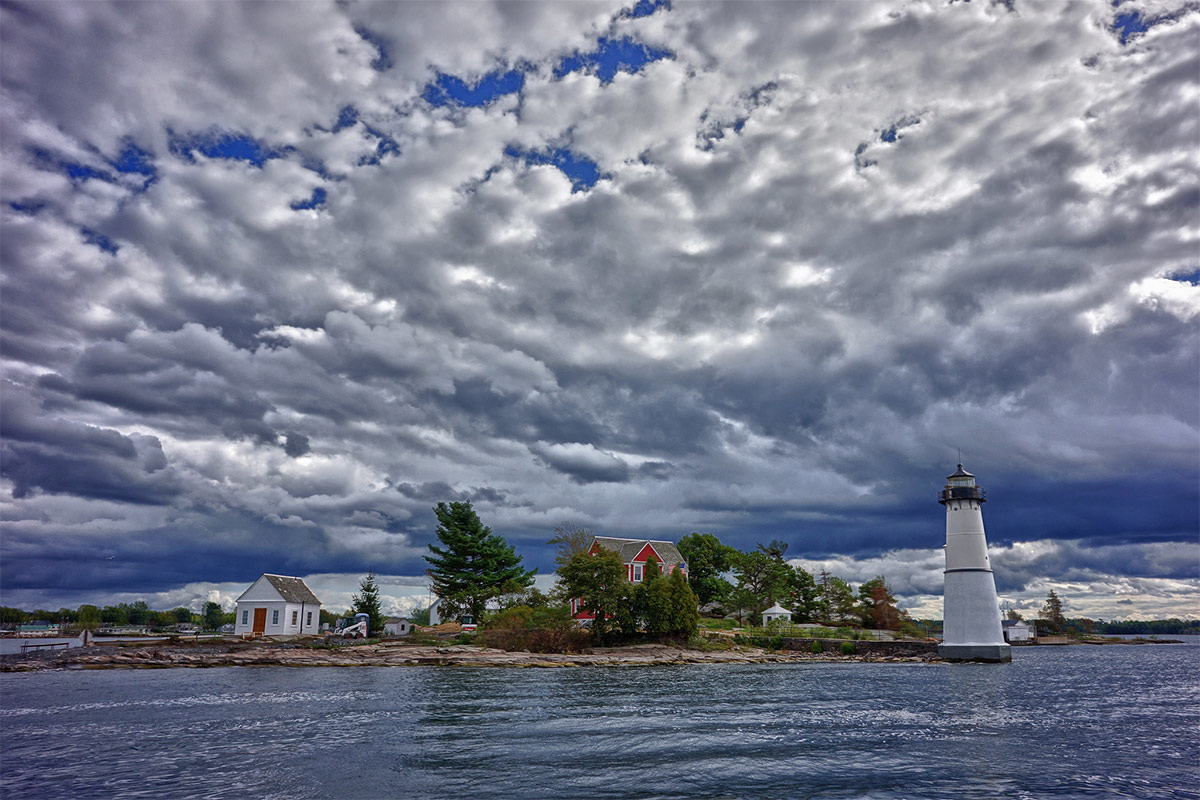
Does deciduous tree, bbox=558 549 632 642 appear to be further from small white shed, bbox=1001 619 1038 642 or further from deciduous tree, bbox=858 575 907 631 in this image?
small white shed, bbox=1001 619 1038 642

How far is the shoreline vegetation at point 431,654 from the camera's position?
4912 centimetres

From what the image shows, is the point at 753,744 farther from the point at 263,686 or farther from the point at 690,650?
the point at 690,650

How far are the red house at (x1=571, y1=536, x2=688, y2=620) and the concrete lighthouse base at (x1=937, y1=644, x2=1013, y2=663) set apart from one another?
89.5 feet

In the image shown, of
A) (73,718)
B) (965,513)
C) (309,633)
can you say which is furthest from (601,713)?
(309,633)

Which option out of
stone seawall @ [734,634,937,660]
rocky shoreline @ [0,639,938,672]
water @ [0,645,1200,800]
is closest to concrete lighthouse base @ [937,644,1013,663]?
rocky shoreline @ [0,639,938,672]

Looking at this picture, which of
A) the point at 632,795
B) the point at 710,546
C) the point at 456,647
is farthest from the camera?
the point at 710,546

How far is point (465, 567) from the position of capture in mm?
72938

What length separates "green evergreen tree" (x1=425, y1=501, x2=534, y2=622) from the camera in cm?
7144

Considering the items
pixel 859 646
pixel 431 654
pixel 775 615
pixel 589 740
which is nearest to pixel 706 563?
pixel 775 615

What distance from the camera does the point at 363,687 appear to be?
34312 millimetres

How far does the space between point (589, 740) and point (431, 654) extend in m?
36.0

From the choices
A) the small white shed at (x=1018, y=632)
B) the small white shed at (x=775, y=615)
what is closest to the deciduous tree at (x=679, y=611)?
the small white shed at (x=775, y=615)

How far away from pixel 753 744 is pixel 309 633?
221ft

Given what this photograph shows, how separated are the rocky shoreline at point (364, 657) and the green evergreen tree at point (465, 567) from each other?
1137 cm
